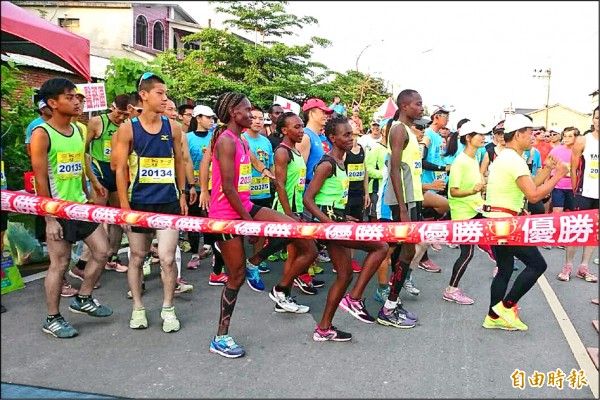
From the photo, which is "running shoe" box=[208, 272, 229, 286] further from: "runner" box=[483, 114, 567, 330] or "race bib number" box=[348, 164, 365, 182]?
"runner" box=[483, 114, 567, 330]

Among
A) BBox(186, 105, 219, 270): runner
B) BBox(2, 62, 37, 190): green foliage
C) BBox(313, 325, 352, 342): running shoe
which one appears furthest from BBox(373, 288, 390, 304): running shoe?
BBox(2, 62, 37, 190): green foliage

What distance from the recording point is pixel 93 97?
670 cm

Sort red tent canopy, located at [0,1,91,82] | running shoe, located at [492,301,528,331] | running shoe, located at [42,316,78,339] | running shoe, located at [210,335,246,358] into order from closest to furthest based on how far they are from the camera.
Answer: running shoe, located at [210,335,246,358], running shoe, located at [42,316,78,339], running shoe, located at [492,301,528,331], red tent canopy, located at [0,1,91,82]

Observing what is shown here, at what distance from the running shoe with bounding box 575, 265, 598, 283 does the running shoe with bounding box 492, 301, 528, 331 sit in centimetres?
230

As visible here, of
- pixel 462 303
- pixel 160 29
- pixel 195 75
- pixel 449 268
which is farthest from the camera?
pixel 160 29

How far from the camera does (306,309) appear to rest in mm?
4617

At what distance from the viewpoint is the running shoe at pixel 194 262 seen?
607cm

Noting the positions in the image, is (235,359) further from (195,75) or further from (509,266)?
(195,75)

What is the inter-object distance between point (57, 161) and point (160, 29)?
24.5 meters

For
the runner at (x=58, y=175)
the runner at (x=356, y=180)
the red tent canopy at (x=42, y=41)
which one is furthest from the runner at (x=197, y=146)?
the runner at (x=58, y=175)

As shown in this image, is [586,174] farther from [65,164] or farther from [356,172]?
[65,164]

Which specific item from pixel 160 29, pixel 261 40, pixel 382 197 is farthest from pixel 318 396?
pixel 160 29

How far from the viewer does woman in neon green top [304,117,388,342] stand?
384cm

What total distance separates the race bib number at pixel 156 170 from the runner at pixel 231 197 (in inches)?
23.5
